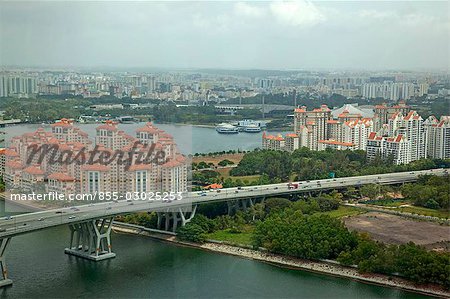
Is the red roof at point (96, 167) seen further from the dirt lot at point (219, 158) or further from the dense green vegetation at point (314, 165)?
the dirt lot at point (219, 158)

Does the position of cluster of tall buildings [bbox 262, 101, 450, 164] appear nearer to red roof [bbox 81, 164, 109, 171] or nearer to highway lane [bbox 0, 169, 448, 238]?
highway lane [bbox 0, 169, 448, 238]

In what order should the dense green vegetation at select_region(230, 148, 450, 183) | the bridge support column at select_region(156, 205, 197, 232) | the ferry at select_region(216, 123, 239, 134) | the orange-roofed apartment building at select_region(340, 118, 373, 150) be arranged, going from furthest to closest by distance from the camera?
the ferry at select_region(216, 123, 239, 134), the orange-roofed apartment building at select_region(340, 118, 373, 150), the dense green vegetation at select_region(230, 148, 450, 183), the bridge support column at select_region(156, 205, 197, 232)

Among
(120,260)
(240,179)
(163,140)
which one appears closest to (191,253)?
(120,260)

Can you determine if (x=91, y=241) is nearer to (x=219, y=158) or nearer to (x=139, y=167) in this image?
(x=139, y=167)

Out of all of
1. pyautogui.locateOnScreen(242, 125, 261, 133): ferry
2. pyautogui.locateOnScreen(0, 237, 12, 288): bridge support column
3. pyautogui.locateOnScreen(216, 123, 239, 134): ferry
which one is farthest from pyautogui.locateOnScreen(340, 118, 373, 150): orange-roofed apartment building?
pyautogui.locateOnScreen(0, 237, 12, 288): bridge support column

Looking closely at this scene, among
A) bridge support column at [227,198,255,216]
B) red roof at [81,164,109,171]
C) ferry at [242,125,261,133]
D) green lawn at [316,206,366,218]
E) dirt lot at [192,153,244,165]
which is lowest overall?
green lawn at [316,206,366,218]

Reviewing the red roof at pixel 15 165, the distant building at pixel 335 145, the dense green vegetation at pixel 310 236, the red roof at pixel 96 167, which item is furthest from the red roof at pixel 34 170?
the distant building at pixel 335 145
